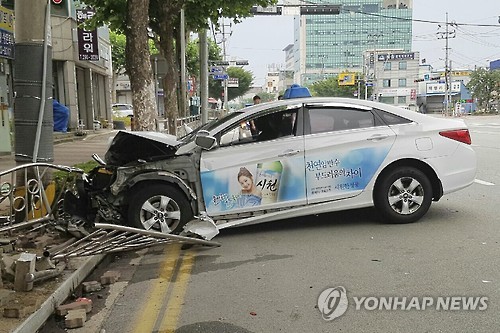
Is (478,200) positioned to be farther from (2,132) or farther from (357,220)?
(2,132)

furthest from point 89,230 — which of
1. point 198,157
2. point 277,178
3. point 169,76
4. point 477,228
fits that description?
point 169,76

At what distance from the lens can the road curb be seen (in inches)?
143

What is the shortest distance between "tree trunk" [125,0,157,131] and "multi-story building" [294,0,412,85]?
6792 cm

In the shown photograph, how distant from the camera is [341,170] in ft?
20.9

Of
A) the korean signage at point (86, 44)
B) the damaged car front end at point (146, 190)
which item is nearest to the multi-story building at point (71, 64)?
the korean signage at point (86, 44)

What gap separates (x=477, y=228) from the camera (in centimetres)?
634

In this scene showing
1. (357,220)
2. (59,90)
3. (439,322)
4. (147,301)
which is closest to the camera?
(439,322)

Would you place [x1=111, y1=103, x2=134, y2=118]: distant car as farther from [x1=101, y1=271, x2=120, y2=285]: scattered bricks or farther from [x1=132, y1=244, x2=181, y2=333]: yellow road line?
[x1=101, y1=271, x2=120, y2=285]: scattered bricks

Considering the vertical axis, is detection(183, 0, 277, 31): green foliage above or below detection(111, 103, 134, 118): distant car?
above

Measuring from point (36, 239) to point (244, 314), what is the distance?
310cm

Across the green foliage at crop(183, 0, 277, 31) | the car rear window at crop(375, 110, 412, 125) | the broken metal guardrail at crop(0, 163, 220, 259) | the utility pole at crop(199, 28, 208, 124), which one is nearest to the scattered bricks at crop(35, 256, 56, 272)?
the broken metal guardrail at crop(0, 163, 220, 259)

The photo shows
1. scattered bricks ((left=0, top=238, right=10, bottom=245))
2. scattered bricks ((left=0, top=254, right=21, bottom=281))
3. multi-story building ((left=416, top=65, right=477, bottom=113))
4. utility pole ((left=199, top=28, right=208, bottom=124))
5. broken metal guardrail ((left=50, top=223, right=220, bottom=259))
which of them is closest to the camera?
scattered bricks ((left=0, top=254, right=21, bottom=281))

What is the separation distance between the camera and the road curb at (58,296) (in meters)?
3.64

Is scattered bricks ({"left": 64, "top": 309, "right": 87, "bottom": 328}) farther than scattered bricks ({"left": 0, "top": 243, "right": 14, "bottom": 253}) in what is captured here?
No
